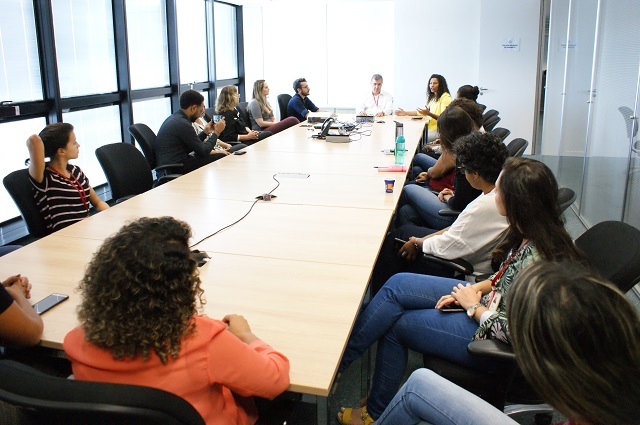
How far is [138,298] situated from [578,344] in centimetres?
88

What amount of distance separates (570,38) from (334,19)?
452cm

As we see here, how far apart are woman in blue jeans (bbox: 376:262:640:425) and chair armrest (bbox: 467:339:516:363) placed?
67 centimetres

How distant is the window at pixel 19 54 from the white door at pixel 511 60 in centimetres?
609

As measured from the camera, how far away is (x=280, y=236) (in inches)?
97.3

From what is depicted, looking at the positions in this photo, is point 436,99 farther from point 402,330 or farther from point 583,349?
point 583,349

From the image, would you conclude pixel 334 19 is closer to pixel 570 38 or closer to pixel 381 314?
pixel 570 38

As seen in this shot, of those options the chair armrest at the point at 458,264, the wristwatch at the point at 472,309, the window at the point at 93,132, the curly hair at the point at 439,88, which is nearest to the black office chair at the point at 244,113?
the window at the point at 93,132

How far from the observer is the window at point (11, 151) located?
14.9 ft

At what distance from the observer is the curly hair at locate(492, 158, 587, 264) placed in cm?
178

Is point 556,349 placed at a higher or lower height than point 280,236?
higher

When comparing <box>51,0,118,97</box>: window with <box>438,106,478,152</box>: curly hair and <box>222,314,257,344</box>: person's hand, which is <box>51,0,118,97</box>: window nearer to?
<box>438,106,478,152</box>: curly hair

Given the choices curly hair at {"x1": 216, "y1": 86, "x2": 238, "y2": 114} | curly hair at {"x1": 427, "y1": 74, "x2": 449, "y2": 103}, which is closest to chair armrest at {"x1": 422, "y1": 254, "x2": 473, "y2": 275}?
curly hair at {"x1": 216, "y1": 86, "x2": 238, "y2": 114}

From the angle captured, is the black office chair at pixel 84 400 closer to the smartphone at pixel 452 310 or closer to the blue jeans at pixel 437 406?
the blue jeans at pixel 437 406

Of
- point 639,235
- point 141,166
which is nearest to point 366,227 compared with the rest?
point 639,235
